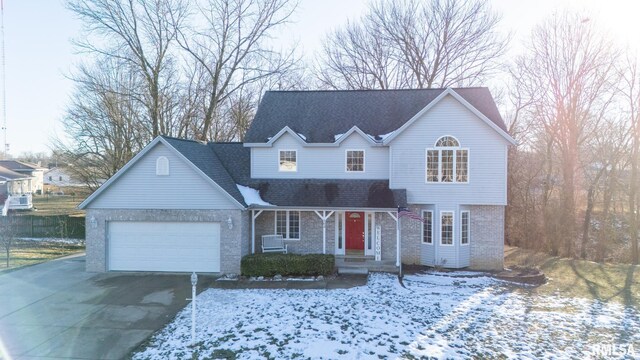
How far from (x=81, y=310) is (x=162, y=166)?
6.16 m

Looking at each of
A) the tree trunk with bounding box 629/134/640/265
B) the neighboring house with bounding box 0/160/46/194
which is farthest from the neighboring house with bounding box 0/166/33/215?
the tree trunk with bounding box 629/134/640/265

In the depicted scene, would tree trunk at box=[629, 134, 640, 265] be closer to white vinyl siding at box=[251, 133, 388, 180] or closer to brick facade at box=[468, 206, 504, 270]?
brick facade at box=[468, 206, 504, 270]

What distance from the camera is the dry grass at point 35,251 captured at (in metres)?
19.9

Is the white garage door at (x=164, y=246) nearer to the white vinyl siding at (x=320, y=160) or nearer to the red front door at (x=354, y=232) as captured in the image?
the white vinyl siding at (x=320, y=160)

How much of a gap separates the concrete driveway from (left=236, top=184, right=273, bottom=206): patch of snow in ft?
12.0

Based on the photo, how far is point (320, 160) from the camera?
738 inches

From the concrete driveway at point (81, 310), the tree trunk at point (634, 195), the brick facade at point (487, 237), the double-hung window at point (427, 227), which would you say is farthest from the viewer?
the tree trunk at point (634, 195)

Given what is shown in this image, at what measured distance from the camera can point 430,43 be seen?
105ft

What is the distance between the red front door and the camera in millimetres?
18266

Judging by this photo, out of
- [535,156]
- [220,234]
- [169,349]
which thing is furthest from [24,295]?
[535,156]

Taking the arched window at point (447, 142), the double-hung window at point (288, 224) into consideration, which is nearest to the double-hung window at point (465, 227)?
the arched window at point (447, 142)

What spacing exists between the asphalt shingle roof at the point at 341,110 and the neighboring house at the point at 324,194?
0.09 meters

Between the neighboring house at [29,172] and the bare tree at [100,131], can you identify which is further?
the neighboring house at [29,172]

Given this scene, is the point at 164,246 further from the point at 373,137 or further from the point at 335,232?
the point at 373,137
